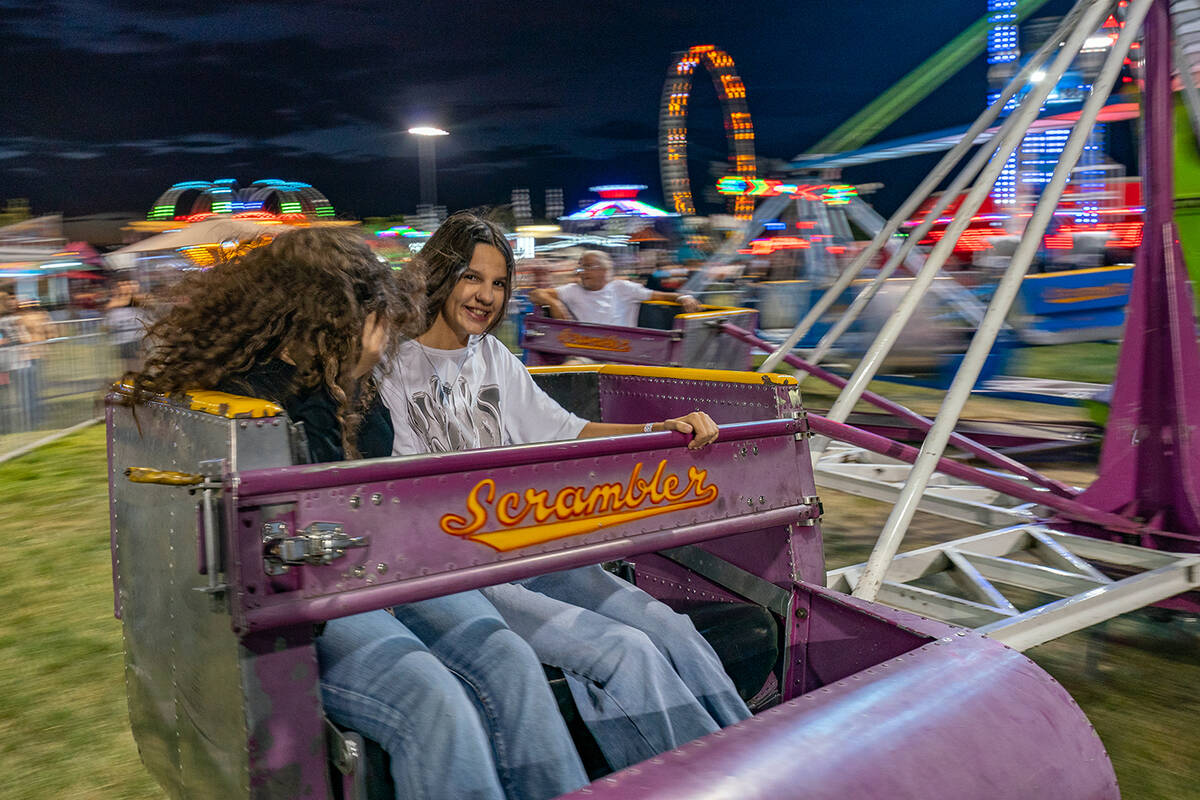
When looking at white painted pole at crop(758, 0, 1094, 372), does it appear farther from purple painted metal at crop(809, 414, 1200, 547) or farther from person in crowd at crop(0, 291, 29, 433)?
person in crowd at crop(0, 291, 29, 433)

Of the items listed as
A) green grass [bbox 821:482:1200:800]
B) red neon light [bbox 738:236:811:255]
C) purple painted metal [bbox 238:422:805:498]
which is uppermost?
red neon light [bbox 738:236:811:255]

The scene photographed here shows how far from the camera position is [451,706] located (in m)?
1.43

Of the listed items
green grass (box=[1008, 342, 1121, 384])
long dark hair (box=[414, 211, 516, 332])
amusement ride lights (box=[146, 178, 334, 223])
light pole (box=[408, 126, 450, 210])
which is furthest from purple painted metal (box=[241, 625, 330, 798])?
amusement ride lights (box=[146, 178, 334, 223])

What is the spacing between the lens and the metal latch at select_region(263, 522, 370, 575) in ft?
4.23

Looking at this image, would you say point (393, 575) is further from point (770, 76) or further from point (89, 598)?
point (770, 76)

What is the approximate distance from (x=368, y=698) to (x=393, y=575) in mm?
233

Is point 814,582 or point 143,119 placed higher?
point 143,119

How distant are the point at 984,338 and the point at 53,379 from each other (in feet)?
29.0

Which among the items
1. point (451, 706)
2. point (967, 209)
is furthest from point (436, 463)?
point (967, 209)

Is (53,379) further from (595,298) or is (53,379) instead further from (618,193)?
(618,193)

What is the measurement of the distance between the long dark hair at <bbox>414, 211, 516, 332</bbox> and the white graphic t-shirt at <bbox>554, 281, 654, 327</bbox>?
181 inches

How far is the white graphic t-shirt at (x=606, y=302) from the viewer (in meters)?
6.91

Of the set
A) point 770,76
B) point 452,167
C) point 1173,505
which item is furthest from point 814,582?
point 452,167

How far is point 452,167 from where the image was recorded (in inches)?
3164
